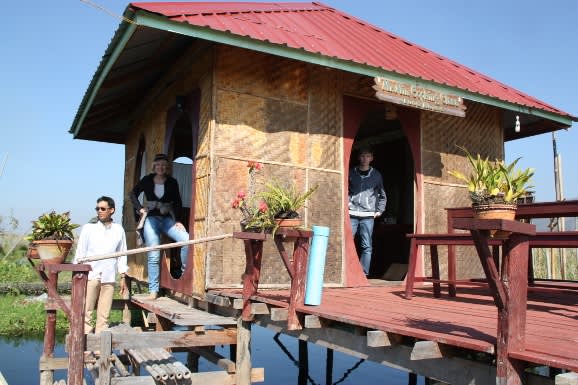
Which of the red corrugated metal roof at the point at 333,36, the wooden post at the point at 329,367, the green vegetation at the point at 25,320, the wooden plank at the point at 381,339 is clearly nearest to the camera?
the wooden plank at the point at 381,339

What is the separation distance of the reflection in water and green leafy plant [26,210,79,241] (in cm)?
557

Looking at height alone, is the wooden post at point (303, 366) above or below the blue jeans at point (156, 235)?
below

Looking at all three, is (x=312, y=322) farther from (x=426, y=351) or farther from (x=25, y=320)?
(x=25, y=320)

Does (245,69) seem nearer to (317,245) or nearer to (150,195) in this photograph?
(150,195)

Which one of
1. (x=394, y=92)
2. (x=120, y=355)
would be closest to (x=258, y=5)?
(x=394, y=92)

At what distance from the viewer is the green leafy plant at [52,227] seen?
5.50m

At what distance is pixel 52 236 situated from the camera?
5.52m

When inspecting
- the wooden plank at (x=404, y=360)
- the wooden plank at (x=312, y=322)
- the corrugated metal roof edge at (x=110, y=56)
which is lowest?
the wooden plank at (x=404, y=360)

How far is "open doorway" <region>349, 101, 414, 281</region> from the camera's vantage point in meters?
10.6

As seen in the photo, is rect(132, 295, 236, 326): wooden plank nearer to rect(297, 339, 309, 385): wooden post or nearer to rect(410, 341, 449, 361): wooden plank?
rect(410, 341, 449, 361): wooden plank

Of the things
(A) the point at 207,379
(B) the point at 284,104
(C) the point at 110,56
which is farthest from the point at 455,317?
(C) the point at 110,56

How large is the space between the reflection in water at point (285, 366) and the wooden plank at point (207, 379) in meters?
4.23

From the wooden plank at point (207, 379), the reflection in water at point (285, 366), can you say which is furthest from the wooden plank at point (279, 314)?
the reflection in water at point (285, 366)

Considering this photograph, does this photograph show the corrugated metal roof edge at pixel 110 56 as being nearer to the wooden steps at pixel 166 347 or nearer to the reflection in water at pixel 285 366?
the wooden steps at pixel 166 347
